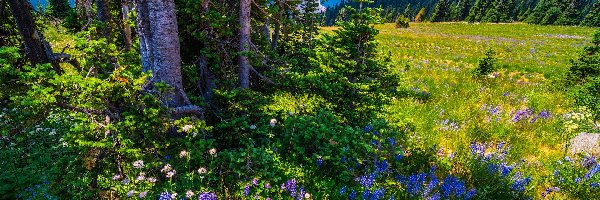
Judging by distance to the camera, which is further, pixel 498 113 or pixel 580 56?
pixel 580 56

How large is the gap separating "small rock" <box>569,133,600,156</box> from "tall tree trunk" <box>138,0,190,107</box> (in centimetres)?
773

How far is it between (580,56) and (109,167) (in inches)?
557

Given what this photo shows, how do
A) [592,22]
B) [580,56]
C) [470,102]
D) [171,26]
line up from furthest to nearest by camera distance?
[592,22] → [580,56] → [470,102] → [171,26]

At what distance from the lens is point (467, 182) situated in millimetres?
4977

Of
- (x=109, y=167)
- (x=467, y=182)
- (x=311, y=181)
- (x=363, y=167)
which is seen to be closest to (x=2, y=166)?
(x=109, y=167)

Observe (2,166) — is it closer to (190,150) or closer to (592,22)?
(190,150)

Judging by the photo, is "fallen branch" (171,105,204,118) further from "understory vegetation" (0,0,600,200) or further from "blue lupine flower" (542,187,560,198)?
"blue lupine flower" (542,187,560,198)

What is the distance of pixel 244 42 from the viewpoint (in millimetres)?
5621

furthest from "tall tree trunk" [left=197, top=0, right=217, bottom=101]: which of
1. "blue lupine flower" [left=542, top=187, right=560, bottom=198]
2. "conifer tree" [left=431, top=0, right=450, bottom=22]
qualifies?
"conifer tree" [left=431, top=0, right=450, bottom=22]

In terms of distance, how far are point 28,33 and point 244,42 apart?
454 cm

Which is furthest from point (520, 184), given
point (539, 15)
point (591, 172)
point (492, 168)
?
point (539, 15)

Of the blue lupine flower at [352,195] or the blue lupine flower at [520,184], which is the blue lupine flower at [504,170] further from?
the blue lupine flower at [352,195]

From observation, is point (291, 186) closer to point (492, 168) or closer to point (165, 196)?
point (165, 196)

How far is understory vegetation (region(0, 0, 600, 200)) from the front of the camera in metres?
3.58
